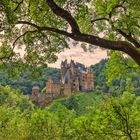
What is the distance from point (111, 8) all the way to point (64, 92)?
427ft

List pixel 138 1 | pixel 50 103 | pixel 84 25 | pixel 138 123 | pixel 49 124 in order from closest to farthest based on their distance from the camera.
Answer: pixel 138 1 → pixel 84 25 → pixel 138 123 → pixel 49 124 → pixel 50 103

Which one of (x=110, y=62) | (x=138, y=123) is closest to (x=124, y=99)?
(x=138, y=123)

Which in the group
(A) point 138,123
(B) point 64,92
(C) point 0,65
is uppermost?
(B) point 64,92

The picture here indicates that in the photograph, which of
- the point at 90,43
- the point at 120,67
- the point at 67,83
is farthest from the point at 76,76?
the point at 90,43

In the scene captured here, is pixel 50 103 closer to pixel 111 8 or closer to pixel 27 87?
pixel 27 87

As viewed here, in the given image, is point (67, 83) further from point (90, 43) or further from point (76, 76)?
point (90, 43)

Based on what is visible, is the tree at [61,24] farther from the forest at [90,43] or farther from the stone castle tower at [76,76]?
the stone castle tower at [76,76]

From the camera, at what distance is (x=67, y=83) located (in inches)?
6171

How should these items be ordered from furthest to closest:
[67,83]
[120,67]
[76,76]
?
[76,76]
[67,83]
[120,67]

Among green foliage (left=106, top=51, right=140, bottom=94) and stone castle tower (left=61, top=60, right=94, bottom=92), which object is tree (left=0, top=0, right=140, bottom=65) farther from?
stone castle tower (left=61, top=60, right=94, bottom=92)

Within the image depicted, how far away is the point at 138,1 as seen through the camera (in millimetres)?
18359

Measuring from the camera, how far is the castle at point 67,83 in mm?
146175

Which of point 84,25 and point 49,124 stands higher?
point 84,25

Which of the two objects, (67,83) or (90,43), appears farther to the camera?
(67,83)
